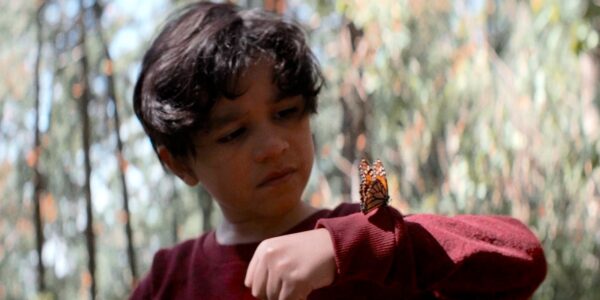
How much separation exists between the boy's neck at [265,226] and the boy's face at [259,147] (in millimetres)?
22

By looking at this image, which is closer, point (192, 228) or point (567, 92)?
point (567, 92)

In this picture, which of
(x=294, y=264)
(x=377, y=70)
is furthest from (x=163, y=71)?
(x=377, y=70)

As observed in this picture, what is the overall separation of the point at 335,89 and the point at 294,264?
1643 mm

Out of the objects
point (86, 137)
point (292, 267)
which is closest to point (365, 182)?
point (292, 267)

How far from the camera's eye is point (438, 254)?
89 centimetres

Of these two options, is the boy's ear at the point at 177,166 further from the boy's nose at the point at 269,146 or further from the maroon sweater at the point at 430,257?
the maroon sweater at the point at 430,257

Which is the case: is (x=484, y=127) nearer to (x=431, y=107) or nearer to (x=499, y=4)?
(x=431, y=107)

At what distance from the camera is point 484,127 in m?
2.24

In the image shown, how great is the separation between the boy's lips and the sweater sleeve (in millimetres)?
178

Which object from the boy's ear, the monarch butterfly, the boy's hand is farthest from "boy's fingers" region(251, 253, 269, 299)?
the boy's ear

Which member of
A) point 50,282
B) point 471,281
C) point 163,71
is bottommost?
point 50,282

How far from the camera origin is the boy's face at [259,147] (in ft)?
3.50

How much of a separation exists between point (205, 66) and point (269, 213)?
0.17 metres

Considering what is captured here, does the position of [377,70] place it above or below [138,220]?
above
